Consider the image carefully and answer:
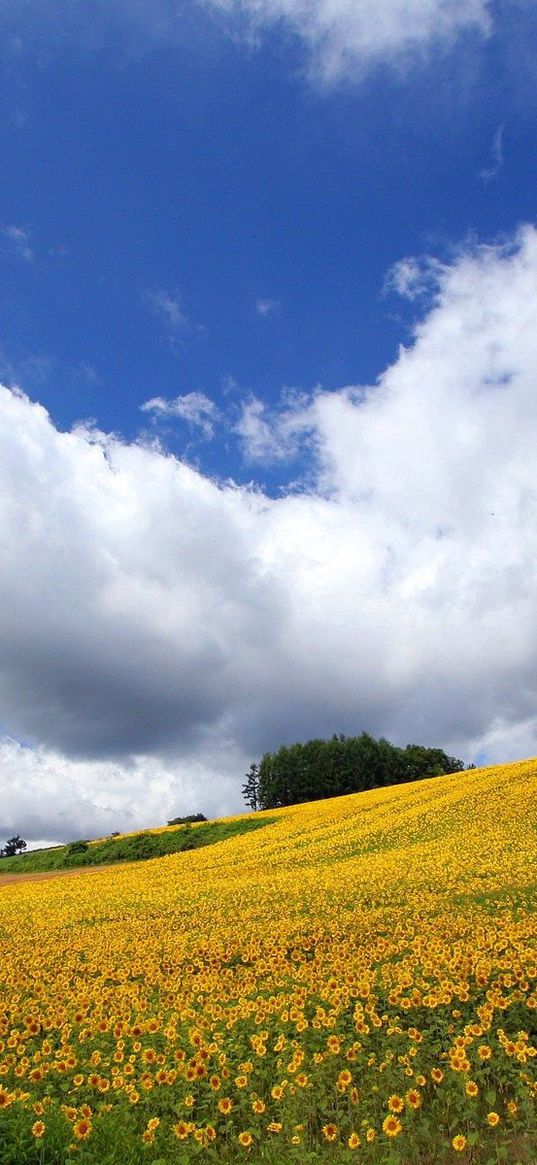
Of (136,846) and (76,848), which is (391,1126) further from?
(76,848)

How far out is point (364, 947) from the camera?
1191cm

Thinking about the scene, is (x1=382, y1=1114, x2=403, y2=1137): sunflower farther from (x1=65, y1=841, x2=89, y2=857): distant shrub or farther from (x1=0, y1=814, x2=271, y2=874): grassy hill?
(x1=65, y1=841, x2=89, y2=857): distant shrub

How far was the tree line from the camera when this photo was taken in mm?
103438

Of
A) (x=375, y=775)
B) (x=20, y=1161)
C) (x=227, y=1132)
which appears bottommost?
(x=227, y=1132)

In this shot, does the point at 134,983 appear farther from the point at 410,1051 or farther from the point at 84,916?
the point at 84,916

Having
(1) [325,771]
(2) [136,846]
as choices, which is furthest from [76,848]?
(1) [325,771]

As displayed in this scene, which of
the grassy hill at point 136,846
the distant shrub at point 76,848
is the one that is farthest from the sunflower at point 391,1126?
the distant shrub at point 76,848

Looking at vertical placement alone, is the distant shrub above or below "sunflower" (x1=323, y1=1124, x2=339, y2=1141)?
above

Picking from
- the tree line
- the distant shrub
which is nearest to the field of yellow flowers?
the distant shrub

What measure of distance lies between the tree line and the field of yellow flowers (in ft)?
284

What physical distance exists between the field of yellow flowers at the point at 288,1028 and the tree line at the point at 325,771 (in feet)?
284

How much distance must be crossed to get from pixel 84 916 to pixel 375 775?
9110 cm

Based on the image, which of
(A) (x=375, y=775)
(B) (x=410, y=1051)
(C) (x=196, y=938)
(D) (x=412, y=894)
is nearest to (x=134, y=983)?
(C) (x=196, y=938)

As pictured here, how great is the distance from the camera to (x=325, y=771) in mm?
104062
